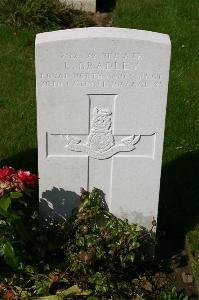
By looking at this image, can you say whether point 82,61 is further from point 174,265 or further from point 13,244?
point 174,265

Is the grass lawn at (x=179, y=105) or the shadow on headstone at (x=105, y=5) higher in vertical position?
the shadow on headstone at (x=105, y=5)

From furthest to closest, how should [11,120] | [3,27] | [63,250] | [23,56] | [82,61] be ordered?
[3,27], [23,56], [11,120], [63,250], [82,61]

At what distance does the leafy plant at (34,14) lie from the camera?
29.2 ft

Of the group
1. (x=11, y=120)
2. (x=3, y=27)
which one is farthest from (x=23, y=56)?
(x=11, y=120)

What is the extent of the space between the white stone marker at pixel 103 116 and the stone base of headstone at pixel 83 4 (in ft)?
17.4

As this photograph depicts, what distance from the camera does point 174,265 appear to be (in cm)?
511

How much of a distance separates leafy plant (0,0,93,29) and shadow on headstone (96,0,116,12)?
0.94 meters

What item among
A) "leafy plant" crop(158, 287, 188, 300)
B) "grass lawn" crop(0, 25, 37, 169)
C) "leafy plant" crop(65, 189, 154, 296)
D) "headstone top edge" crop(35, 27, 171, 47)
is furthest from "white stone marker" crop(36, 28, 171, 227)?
"grass lawn" crop(0, 25, 37, 169)

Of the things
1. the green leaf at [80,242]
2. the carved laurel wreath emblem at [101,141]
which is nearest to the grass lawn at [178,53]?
the carved laurel wreath emblem at [101,141]

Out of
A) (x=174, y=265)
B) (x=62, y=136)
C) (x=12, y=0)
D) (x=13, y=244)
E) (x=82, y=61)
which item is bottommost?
(x=174, y=265)

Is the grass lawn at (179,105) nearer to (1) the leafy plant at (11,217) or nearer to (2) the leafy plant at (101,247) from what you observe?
(2) the leafy plant at (101,247)

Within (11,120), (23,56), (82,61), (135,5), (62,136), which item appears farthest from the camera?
(135,5)

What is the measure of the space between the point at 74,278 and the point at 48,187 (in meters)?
0.69

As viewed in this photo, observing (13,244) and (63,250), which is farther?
(63,250)
